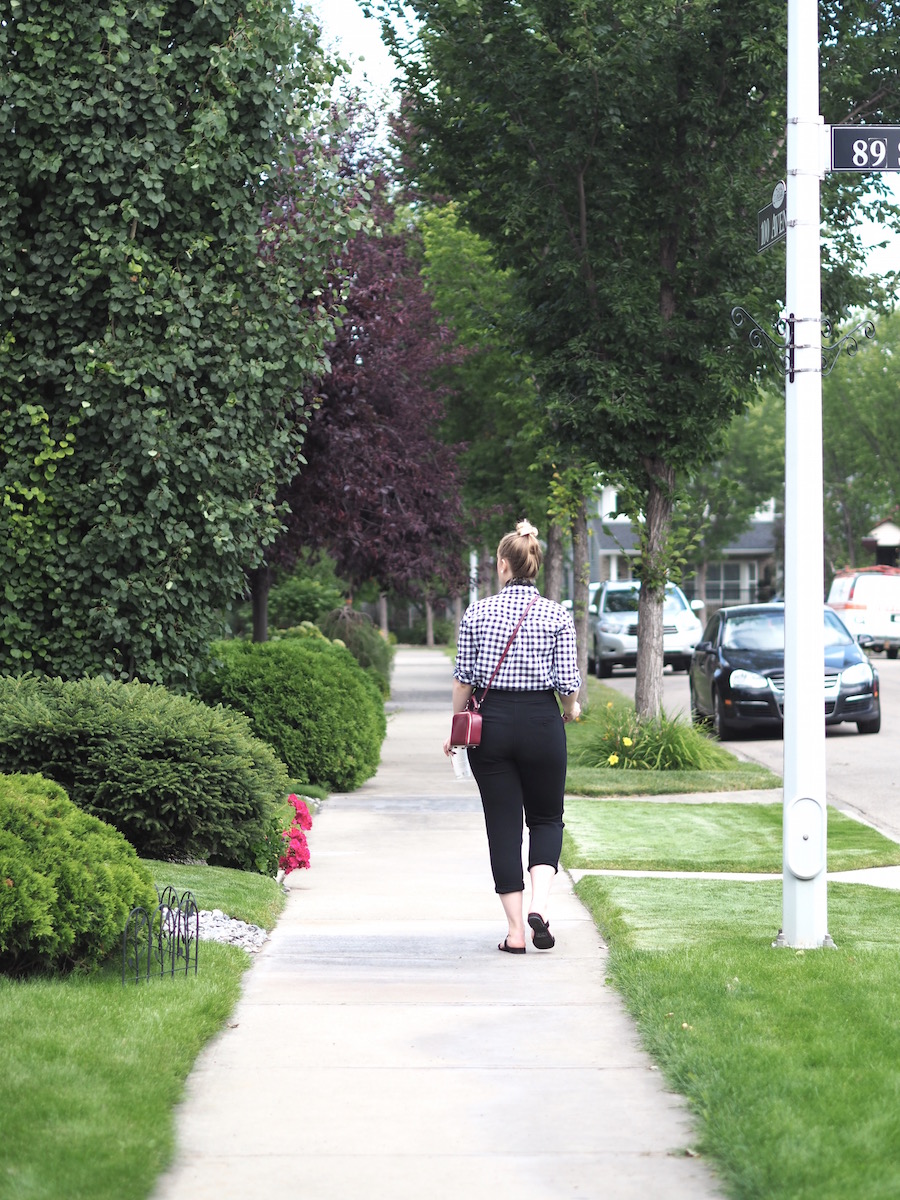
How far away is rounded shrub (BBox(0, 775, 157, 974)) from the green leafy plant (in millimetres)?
9114

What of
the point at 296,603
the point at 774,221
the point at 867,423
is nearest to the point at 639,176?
the point at 774,221

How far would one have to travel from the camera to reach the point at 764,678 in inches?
718

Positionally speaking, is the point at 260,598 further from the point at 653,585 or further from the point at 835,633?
the point at 835,633

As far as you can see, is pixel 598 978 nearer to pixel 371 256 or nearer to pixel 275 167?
pixel 275 167

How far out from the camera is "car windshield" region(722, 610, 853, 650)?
18.9m

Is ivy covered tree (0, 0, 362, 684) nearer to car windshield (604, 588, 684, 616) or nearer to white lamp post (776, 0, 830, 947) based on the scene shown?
white lamp post (776, 0, 830, 947)

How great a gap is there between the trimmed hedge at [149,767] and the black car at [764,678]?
1002 centimetres

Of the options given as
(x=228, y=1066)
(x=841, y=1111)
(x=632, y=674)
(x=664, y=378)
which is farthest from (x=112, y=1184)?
(x=632, y=674)

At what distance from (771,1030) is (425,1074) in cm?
122

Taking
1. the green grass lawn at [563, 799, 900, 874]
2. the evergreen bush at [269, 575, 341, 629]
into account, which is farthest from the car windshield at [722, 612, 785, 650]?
the evergreen bush at [269, 575, 341, 629]

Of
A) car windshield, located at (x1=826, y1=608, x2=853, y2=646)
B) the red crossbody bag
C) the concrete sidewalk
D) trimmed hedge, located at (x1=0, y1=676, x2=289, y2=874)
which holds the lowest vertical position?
the concrete sidewalk

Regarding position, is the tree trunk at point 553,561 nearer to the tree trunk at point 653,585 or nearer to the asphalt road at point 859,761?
the asphalt road at point 859,761

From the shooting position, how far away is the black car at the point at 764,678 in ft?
59.8

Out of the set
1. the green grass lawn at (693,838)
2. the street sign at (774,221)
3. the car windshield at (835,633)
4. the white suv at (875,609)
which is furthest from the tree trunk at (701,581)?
the street sign at (774,221)
